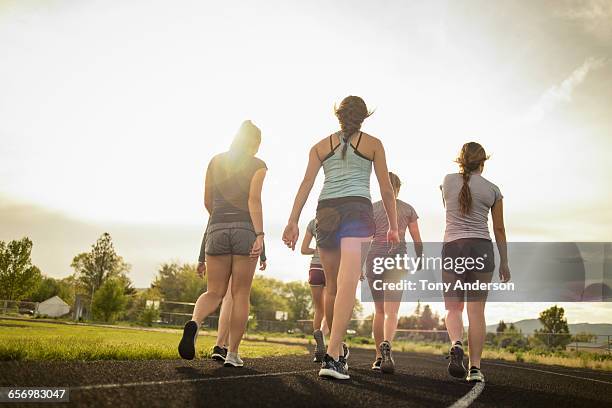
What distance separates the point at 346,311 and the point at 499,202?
2391 millimetres

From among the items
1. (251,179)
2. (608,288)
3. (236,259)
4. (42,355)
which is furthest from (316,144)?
(608,288)

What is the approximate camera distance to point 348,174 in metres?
4.67

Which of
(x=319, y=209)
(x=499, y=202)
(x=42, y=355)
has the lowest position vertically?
(x=42, y=355)

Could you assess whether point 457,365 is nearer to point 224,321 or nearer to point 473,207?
point 473,207

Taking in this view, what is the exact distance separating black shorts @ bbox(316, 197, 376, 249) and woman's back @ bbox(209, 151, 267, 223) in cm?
115

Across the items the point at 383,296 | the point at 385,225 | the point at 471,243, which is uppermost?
the point at 385,225

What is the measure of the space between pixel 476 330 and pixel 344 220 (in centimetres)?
200

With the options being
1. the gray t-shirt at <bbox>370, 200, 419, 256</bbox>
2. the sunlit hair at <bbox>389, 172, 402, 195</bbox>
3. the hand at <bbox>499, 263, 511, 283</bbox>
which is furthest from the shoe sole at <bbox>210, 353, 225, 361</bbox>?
the hand at <bbox>499, 263, 511, 283</bbox>

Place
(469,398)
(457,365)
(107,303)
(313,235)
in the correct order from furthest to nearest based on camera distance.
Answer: (107,303), (313,235), (457,365), (469,398)

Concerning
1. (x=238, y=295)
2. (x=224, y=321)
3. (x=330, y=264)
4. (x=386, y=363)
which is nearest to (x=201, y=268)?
(x=224, y=321)

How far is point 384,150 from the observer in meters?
4.73

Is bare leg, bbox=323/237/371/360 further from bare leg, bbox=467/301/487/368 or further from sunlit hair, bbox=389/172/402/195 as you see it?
sunlit hair, bbox=389/172/402/195

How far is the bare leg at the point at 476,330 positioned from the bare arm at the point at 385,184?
141 cm

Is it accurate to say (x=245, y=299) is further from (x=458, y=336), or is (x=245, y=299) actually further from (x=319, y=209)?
(x=458, y=336)
